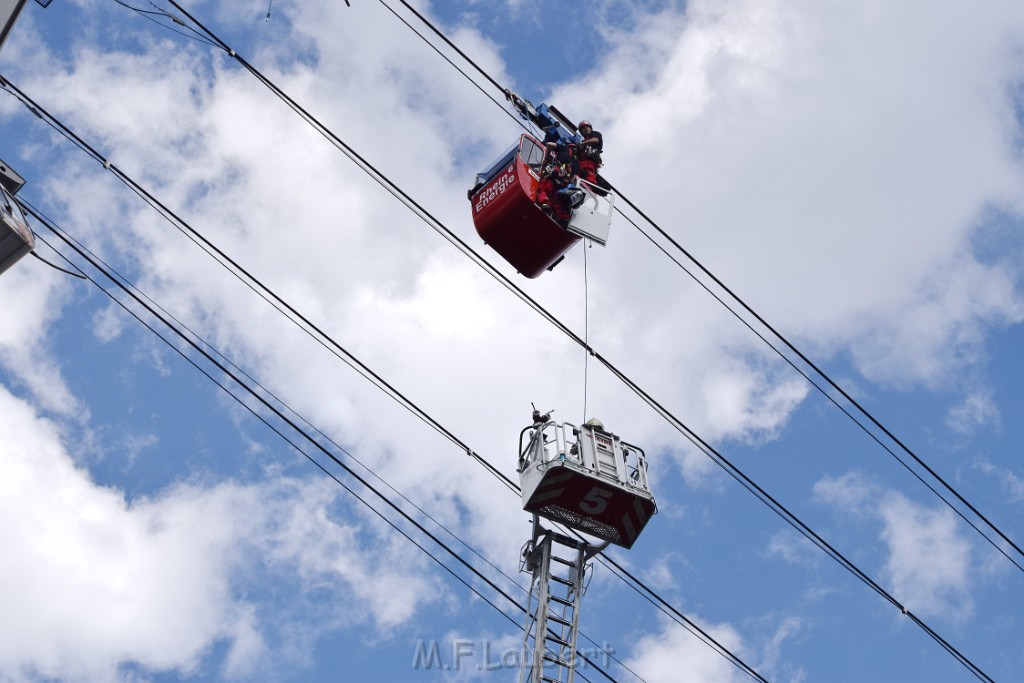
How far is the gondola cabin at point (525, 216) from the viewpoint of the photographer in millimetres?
23984

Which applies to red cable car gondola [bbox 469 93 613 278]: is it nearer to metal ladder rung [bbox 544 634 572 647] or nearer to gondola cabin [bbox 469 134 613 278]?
gondola cabin [bbox 469 134 613 278]

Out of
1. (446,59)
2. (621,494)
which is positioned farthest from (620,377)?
(446,59)

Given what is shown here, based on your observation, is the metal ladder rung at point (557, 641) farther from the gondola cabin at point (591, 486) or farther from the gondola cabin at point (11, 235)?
the gondola cabin at point (11, 235)

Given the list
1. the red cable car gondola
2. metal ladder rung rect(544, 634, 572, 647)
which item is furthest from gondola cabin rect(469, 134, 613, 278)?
metal ladder rung rect(544, 634, 572, 647)

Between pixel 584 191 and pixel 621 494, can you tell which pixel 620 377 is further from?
pixel 584 191

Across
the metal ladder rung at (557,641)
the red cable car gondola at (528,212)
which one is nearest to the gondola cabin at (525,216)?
the red cable car gondola at (528,212)

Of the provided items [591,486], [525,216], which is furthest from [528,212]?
[591,486]

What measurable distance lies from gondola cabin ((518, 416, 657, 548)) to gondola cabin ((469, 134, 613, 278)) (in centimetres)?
409

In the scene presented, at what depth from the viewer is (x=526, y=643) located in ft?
66.2

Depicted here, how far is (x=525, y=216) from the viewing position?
947 inches

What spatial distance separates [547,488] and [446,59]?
21.6 ft

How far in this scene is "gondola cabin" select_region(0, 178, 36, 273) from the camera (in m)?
18.1

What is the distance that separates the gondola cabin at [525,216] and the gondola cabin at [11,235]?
835 centimetres

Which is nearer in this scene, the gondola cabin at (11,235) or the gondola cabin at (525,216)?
the gondola cabin at (11,235)
